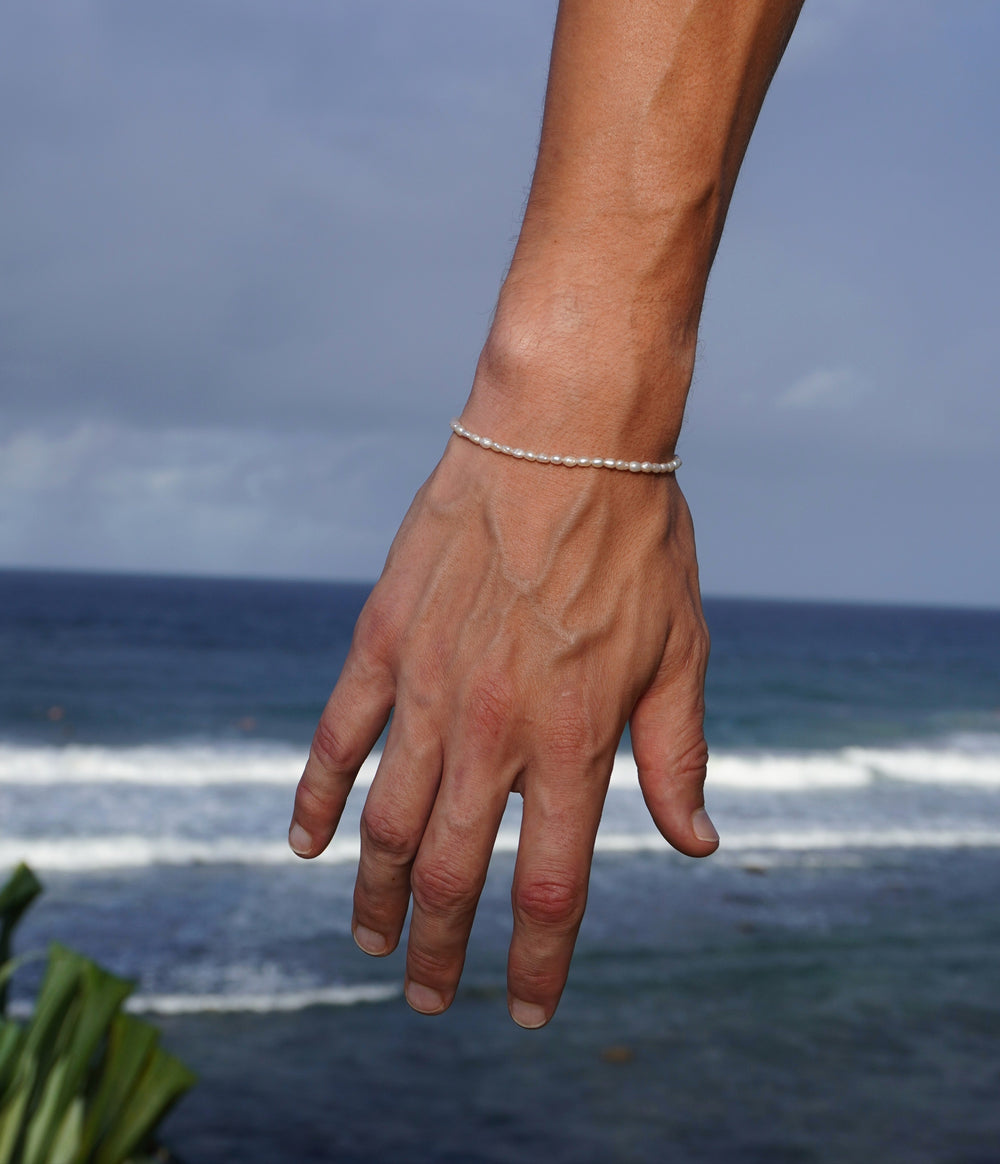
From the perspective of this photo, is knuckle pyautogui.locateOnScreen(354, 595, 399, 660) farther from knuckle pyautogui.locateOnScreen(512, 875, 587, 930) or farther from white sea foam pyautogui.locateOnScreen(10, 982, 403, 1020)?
white sea foam pyautogui.locateOnScreen(10, 982, 403, 1020)

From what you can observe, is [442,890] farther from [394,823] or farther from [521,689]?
[521,689]

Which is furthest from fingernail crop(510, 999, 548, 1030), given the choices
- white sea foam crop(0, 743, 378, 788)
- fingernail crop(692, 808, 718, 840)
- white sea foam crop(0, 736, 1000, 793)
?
white sea foam crop(0, 743, 378, 788)

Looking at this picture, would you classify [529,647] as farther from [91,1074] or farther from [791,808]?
[791,808]

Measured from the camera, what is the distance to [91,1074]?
68.9 inches

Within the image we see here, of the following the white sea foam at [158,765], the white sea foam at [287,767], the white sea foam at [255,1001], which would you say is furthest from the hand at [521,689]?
the white sea foam at [158,765]

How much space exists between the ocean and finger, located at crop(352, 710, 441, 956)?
3.46 meters

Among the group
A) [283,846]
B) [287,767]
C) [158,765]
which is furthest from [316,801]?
[158,765]

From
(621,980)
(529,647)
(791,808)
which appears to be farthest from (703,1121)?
(791,808)

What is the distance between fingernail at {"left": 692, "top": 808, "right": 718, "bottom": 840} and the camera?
3.23 feet

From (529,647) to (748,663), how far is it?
108ft

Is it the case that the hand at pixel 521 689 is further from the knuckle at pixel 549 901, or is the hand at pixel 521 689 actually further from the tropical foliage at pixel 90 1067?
the tropical foliage at pixel 90 1067

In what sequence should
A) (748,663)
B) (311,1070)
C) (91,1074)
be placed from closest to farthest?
(91,1074) → (311,1070) → (748,663)

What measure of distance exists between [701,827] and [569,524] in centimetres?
32

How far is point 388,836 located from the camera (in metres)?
0.95
